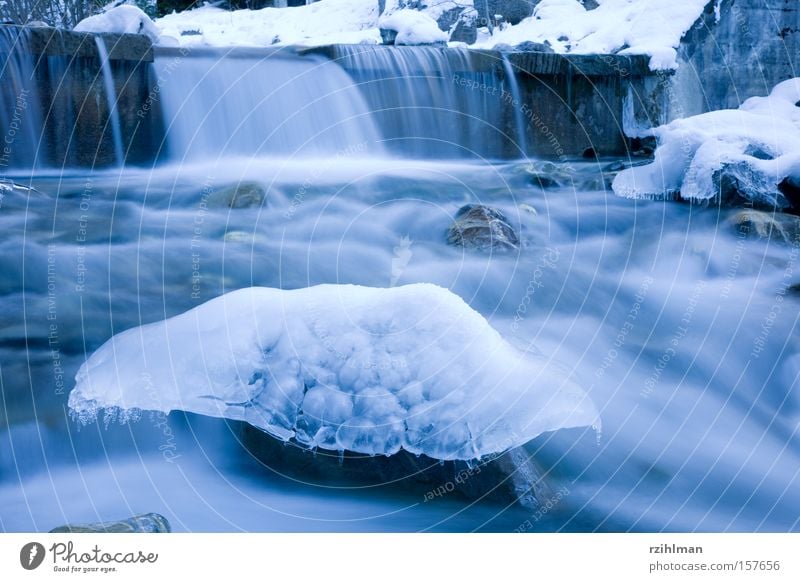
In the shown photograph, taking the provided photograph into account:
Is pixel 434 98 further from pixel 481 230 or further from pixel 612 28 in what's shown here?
pixel 612 28

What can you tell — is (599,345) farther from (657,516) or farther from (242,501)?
(242,501)

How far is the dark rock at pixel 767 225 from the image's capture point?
4.62 m

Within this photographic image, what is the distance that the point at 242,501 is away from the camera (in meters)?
2.98

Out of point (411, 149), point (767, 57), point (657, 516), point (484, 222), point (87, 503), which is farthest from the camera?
A: point (767, 57)

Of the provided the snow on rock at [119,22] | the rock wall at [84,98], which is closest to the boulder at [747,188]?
the rock wall at [84,98]

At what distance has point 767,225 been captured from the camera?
4.65 metres

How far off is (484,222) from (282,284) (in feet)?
3.50

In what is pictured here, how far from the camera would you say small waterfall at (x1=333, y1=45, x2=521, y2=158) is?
538 centimetres

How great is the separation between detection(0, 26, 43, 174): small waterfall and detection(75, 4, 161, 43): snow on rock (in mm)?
344

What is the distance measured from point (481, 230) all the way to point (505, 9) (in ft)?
12.0

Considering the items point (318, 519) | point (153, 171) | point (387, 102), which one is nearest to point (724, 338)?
point (318, 519)
